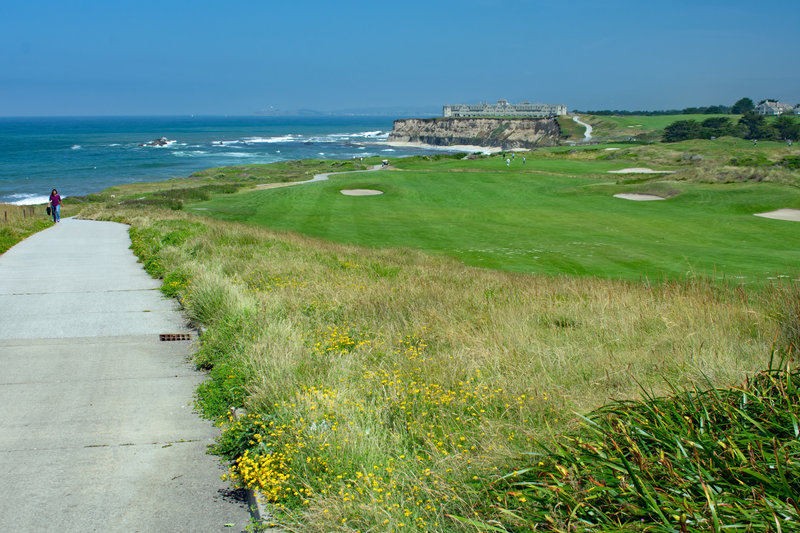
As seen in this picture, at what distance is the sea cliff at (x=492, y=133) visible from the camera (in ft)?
539

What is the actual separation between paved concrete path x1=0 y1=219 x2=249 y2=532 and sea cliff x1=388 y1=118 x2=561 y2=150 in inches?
5918

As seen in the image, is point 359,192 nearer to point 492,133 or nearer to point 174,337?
point 174,337

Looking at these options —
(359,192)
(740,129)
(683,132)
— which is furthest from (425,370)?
(740,129)

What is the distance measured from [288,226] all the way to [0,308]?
18834 millimetres

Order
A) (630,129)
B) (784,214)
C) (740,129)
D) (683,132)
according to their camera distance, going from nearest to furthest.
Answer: (784,214) → (683,132) → (740,129) → (630,129)

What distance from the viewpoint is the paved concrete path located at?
453cm

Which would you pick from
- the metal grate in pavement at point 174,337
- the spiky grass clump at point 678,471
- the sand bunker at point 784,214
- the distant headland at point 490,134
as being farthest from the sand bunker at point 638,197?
the distant headland at point 490,134

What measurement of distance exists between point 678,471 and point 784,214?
3142cm

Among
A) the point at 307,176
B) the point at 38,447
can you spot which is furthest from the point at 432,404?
the point at 307,176

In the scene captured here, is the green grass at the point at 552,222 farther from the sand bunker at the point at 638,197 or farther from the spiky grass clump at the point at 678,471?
the spiky grass clump at the point at 678,471

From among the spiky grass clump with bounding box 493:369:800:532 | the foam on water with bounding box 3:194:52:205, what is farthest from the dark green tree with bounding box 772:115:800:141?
the spiky grass clump with bounding box 493:369:800:532

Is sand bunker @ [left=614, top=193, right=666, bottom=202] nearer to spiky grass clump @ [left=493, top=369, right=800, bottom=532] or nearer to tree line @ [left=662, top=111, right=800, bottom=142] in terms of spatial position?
spiky grass clump @ [left=493, top=369, right=800, bottom=532]

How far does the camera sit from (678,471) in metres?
3.19

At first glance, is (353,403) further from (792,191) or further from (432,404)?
(792,191)
